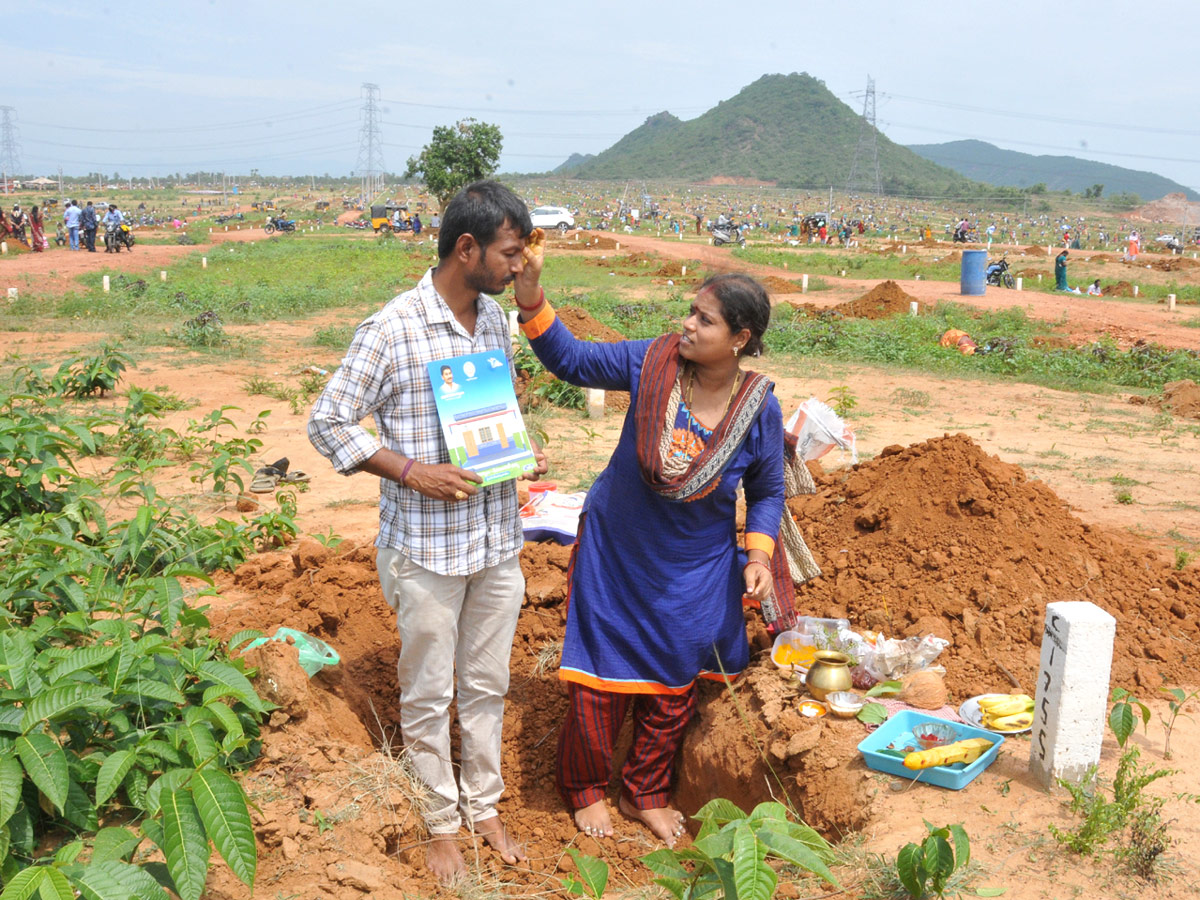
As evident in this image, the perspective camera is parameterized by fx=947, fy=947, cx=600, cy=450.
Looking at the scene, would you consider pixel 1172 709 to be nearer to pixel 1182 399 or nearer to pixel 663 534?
pixel 663 534

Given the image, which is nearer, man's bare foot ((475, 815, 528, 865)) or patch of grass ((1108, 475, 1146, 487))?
man's bare foot ((475, 815, 528, 865))

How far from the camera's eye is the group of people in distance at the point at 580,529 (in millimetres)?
2492

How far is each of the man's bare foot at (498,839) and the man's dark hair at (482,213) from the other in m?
1.77

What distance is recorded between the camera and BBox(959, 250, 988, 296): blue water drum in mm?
19234

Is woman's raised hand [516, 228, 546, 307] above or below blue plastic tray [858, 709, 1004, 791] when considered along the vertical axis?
above

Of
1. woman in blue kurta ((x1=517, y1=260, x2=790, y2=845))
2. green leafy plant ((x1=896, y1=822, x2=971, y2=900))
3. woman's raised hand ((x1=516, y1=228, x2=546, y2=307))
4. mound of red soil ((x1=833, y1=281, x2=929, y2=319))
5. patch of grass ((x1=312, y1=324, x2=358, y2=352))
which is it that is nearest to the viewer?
green leafy plant ((x1=896, y1=822, x2=971, y2=900))

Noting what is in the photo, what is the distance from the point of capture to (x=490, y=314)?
2719 millimetres

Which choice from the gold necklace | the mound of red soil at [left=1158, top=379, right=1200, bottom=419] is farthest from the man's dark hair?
the mound of red soil at [left=1158, top=379, right=1200, bottom=419]

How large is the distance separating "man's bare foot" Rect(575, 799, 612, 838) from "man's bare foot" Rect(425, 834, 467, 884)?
494 millimetres

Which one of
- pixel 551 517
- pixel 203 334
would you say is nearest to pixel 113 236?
pixel 203 334

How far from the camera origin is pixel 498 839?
2967 millimetres

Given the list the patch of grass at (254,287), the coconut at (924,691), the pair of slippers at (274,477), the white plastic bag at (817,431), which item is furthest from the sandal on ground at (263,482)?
the patch of grass at (254,287)

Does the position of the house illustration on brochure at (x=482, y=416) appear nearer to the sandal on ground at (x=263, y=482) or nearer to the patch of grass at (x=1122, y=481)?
the sandal on ground at (x=263, y=482)

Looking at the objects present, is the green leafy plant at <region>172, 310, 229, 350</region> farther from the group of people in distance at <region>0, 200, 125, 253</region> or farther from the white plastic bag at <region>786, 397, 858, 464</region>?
the group of people in distance at <region>0, 200, 125, 253</region>
